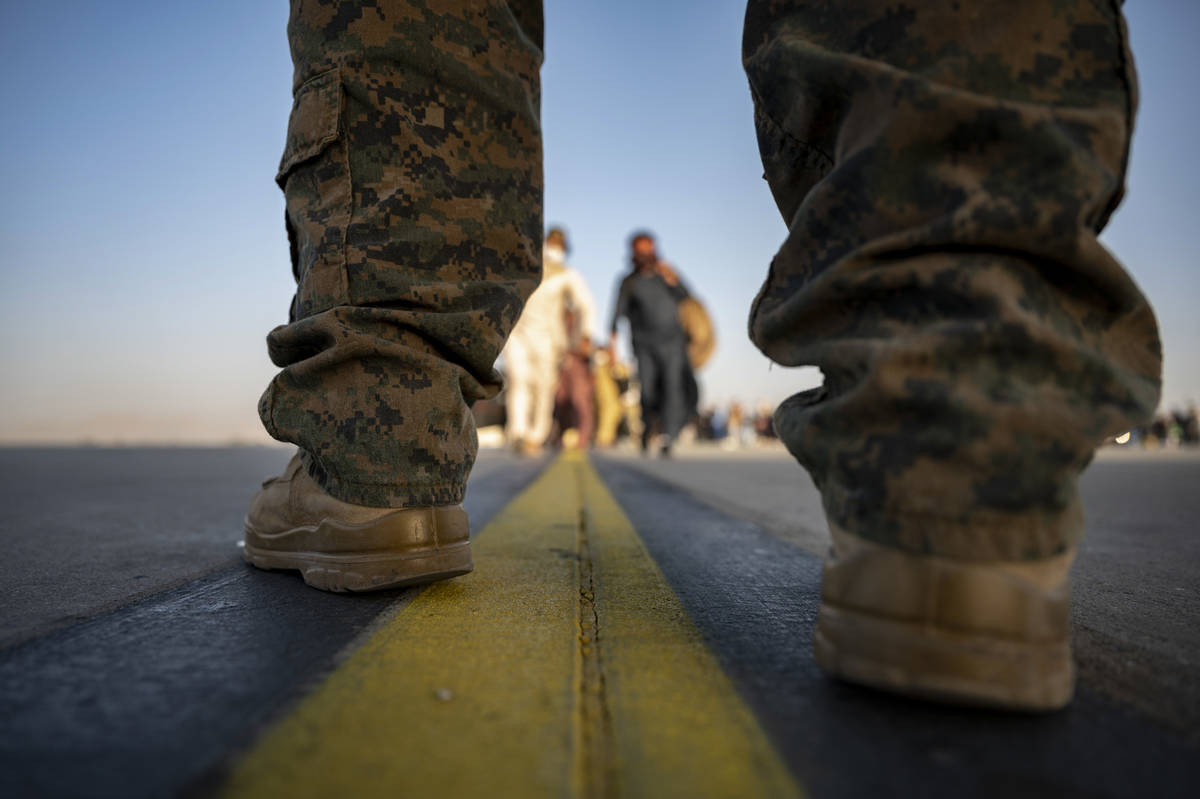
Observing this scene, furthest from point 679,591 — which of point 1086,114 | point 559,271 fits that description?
point 559,271

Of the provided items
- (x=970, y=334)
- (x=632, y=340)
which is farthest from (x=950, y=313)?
(x=632, y=340)

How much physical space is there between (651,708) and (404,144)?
40.8 inches

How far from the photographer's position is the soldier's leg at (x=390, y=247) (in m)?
1.21

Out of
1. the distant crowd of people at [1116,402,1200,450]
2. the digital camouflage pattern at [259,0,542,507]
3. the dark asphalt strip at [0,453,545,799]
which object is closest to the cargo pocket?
Answer: the digital camouflage pattern at [259,0,542,507]

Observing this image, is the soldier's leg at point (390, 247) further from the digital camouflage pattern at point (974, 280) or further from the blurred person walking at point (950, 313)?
the digital camouflage pattern at point (974, 280)

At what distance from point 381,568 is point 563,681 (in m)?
0.52

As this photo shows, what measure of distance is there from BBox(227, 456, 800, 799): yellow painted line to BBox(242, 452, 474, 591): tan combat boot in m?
0.07

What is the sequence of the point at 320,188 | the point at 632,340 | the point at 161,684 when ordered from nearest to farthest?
the point at 161,684
the point at 320,188
the point at 632,340

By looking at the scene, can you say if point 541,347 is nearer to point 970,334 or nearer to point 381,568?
point 381,568

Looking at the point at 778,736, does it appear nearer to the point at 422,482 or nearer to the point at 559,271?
the point at 422,482

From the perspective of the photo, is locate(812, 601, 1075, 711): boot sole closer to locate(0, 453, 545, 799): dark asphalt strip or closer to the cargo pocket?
locate(0, 453, 545, 799): dark asphalt strip

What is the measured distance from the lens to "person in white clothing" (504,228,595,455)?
8875 mm

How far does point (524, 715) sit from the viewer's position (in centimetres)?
67

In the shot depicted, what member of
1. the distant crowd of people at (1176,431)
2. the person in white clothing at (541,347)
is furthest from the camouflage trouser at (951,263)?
the distant crowd of people at (1176,431)
